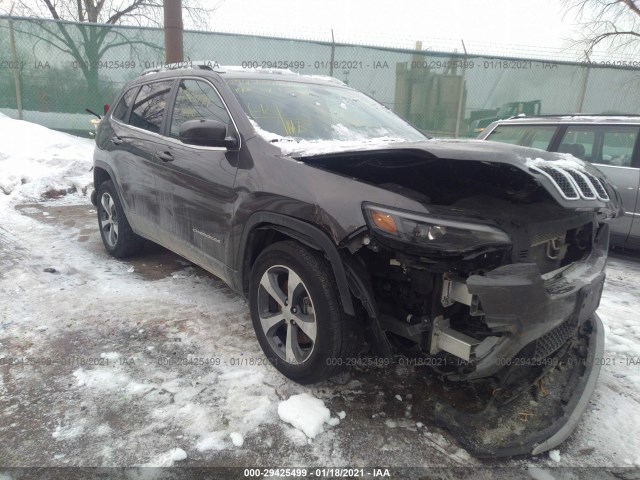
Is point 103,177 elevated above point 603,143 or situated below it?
below

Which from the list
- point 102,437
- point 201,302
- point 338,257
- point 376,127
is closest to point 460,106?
point 376,127

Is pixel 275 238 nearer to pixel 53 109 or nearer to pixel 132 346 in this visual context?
pixel 132 346

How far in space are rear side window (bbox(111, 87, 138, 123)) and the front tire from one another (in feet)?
8.97

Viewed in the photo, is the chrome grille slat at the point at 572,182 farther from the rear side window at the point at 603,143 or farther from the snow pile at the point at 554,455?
the rear side window at the point at 603,143

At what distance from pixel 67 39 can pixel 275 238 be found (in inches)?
374

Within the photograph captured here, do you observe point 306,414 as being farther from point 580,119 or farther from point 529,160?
point 580,119

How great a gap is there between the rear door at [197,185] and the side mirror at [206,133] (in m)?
0.11

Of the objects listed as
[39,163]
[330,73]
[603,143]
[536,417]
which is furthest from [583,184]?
[330,73]

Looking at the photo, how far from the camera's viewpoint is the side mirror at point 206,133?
2.82m

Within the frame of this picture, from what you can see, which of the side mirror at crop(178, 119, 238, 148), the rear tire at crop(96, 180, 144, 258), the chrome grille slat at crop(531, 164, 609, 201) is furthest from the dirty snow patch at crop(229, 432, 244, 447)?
the rear tire at crop(96, 180, 144, 258)

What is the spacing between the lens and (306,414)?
8.18 feet

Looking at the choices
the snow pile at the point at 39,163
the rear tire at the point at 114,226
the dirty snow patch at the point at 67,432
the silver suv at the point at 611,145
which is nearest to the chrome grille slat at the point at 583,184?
the dirty snow patch at the point at 67,432

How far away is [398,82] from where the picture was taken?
10727 millimetres

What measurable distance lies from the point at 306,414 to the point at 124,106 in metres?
3.71
